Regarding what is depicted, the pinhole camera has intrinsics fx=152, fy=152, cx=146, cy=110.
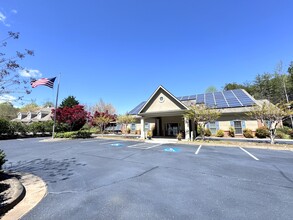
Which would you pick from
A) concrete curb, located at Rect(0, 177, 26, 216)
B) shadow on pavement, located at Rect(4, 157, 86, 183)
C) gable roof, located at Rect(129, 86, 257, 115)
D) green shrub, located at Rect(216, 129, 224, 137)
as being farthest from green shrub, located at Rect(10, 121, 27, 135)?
green shrub, located at Rect(216, 129, 224, 137)

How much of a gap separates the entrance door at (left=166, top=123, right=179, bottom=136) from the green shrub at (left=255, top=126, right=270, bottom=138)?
31.3 ft

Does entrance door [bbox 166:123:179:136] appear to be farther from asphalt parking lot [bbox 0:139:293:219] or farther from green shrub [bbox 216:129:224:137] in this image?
asphalt parking lot [bbox 0:139:293:219]

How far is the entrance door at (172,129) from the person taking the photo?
22094 mm

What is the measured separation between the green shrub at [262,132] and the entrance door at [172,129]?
31.3 ft

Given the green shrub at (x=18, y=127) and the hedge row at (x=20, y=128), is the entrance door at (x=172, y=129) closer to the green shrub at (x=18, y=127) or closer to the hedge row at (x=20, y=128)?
the hedge row at (x=20, y=128)

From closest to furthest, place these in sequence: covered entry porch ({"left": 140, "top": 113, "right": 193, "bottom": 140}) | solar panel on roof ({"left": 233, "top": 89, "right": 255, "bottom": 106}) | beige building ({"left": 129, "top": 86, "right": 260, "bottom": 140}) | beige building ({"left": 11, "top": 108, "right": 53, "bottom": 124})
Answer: beige building ({"left": 129, "top": 86, "right": 260, "bottom": 140}) < solar panel on roof ({"left": 233, "top": 89, "right": 255, "bottom": 106}) < covered entry porch ({"left": 140, "top": 113, "right": 193, "bottom": 140}) < beige building ({"left": 11, "top": 108, "right": 53, "bottom": 124})

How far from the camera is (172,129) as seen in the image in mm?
22453

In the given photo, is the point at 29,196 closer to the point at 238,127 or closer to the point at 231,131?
the point at 231,131

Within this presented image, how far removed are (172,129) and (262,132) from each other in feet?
35.1

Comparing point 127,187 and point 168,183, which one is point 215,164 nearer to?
point 168,183

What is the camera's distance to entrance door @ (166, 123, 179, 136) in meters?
22.1

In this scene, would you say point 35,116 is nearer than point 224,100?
No

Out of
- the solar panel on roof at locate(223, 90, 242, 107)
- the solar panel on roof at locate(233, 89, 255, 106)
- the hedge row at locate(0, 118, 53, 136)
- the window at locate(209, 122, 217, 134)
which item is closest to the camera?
the solar panel on roof at locate(233, 89, 255, 106)

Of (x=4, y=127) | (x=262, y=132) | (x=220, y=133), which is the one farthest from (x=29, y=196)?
(x=4, y=127)
